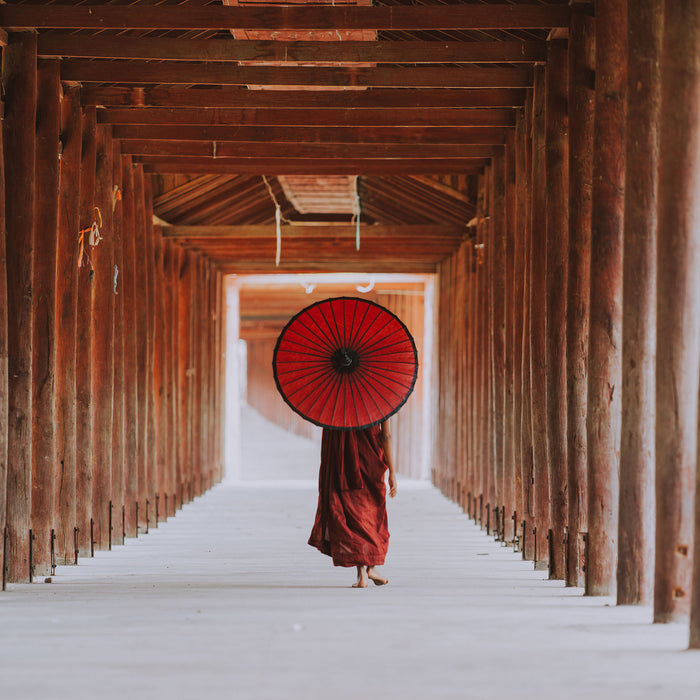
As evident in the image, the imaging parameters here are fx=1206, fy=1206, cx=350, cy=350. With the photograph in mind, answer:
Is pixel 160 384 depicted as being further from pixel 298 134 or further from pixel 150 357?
pixel 298 134

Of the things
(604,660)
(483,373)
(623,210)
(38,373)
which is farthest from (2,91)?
(483,373)

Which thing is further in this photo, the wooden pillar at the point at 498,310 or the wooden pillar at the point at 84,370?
the wooden pillar at the point at 498,310

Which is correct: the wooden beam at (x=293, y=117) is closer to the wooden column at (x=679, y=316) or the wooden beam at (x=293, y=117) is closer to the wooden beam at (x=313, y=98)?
the wooden beam at (x=313, y=98)

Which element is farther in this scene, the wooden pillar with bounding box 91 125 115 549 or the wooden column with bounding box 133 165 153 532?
the wooden column with bounding box 133 165 153 532

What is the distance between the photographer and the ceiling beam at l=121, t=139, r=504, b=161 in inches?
437

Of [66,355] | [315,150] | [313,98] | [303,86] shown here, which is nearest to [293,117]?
[313,98]

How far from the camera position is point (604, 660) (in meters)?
4.53

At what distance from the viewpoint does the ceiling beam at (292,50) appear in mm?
8242

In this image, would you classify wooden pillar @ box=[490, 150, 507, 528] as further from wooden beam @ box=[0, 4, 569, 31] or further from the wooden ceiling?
wooden beam @ box=[0, 4, 569, 31]

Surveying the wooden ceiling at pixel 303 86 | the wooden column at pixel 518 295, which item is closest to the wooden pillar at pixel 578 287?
the wooden ceiling at pixel 303 86

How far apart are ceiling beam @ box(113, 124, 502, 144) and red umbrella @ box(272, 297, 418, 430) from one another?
12.5ft

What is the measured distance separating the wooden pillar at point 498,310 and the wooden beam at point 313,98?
148cm

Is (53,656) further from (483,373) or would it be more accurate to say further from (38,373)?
(483,373)

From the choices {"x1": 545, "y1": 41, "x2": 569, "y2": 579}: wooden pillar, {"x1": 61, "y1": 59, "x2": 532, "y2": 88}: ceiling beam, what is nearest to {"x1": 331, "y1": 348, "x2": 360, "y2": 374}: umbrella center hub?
{"x1": 545, "y1": 41, "x2": 569, "y2": 579}: wooden pillar
